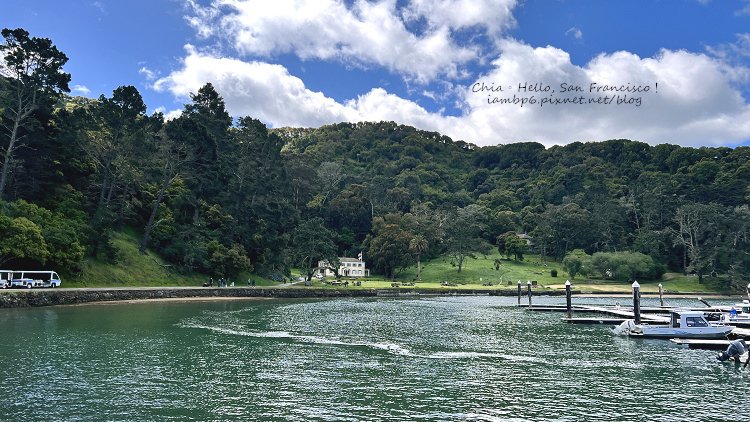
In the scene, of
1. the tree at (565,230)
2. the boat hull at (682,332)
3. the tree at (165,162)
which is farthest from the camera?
the tree at (565,230)

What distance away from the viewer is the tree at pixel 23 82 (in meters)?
60.1

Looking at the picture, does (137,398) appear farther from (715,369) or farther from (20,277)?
(20,277)

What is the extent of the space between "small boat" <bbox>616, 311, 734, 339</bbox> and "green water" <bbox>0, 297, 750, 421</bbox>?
2.16m

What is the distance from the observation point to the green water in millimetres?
18516

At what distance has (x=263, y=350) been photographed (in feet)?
102

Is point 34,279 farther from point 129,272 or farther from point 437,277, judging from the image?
point 437,277

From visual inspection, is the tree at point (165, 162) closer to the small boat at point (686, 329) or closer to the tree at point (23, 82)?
the tree at point (23, 82)

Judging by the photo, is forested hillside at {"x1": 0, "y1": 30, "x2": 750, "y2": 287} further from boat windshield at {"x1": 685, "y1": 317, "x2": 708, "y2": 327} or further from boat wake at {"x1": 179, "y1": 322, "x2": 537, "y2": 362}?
boat windshield at {"x1": 685, "y1": 317, "x2": 708, "y2": 327}

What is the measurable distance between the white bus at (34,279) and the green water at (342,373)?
11.0m

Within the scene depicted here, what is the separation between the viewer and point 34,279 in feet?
181

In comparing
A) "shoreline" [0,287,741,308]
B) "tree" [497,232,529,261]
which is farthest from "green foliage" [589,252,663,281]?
"tree" [497,232,529,261]

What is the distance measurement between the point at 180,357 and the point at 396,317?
26.8 metres

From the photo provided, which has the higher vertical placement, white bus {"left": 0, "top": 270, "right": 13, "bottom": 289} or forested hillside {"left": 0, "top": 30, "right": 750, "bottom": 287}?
forested hillside {"left": 0, "top": 30, "right": 750, "bottom": 287}

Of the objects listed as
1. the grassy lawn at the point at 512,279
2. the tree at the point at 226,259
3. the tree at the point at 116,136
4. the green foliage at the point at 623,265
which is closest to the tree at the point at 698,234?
the grassy lawn at the point at 512,279
